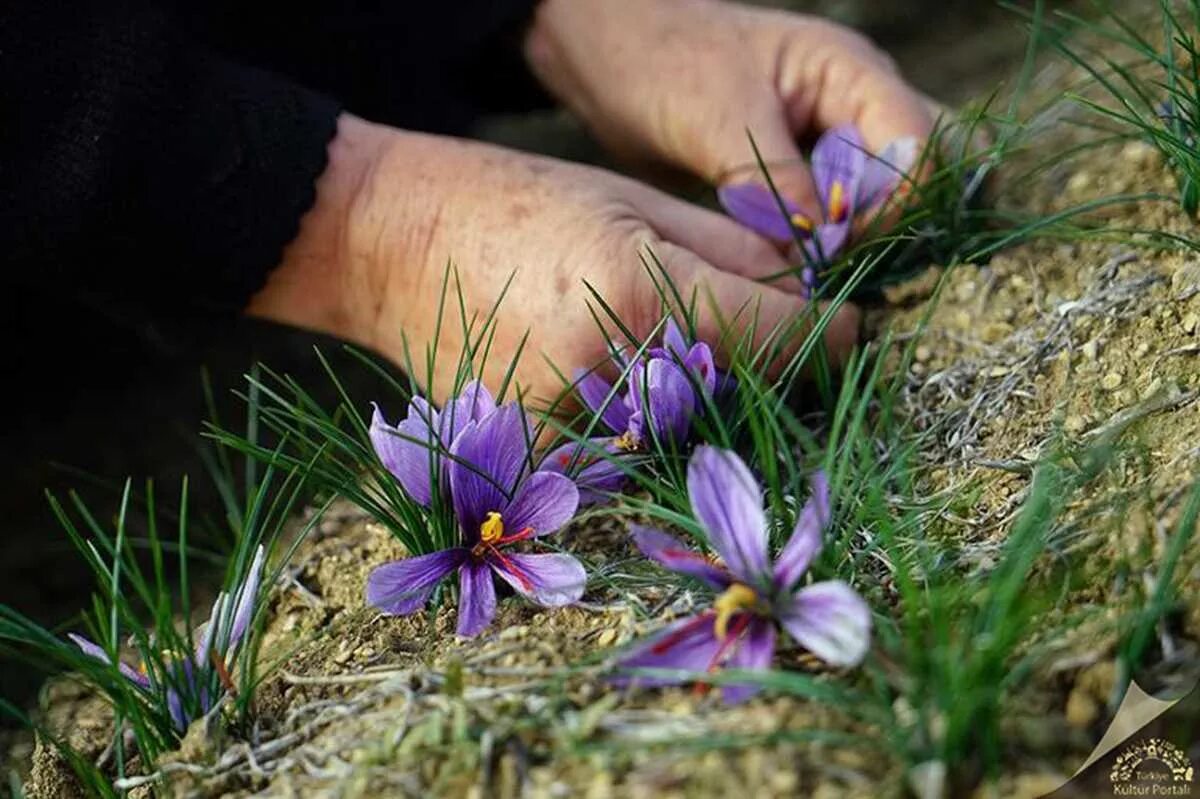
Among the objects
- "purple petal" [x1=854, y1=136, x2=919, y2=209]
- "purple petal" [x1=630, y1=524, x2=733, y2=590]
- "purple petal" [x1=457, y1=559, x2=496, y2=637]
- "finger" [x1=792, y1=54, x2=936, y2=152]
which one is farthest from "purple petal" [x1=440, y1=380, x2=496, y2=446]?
"finger" [x1=792, y1=54, x2=936, y2=152]

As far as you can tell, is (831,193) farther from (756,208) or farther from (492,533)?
(492,533)

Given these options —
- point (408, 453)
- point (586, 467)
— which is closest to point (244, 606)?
point (408, 453)

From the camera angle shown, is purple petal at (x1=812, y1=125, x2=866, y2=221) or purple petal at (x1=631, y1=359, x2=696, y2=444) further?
purple petal at (x1=812, y1=125, x2=866, y2=221)

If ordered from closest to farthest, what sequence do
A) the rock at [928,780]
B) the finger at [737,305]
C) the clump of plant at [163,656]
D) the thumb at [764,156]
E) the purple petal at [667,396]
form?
1. the rock at [928,780]
2. the clump of plant at [163,656]
3. the purple petal at [667,396]
4. the finger at [737,305]
5. the thumb at [764,156]

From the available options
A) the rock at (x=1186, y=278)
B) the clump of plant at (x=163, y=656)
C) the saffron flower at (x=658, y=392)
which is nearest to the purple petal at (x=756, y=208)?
the saffron flower at (x=658, y=392)

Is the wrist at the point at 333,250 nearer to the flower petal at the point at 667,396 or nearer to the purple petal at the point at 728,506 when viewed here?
the flower petal at the point at 667,396

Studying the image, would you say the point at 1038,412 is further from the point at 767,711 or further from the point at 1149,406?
the point at 767,711

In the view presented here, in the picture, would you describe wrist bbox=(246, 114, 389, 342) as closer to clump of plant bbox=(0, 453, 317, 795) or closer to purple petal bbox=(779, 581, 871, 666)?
clump of plant bbox=(0, 453, 317, 795)
